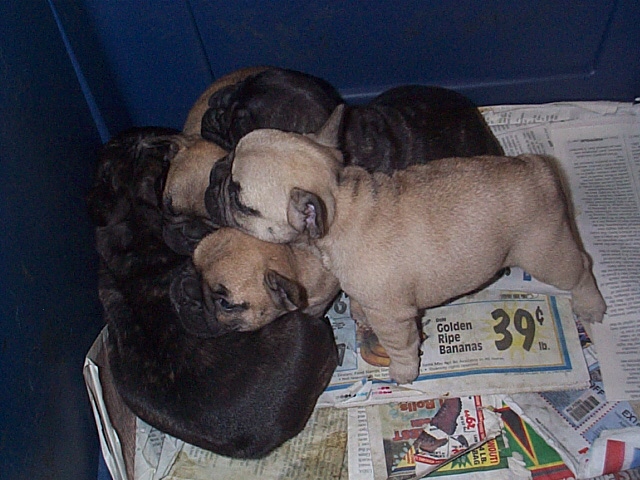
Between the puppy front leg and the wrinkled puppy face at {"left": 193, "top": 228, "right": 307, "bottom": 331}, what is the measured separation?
336mm

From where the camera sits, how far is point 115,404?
3.10 metres

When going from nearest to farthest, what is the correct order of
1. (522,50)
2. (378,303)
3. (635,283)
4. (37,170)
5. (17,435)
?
(17,435)
(378,303)
(37,170)
(635,283)
(522,50)

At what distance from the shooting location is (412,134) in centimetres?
312

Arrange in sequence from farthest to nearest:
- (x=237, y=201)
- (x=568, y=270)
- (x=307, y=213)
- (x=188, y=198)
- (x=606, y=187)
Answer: (x=606, y=187) → (x=188, y=198) → (x=568, y=270) → (x=237, y=201) → (x=307, y=213)

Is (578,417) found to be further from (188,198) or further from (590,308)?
(188,198)

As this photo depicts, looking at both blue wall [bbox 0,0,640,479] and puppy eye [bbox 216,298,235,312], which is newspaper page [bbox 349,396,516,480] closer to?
puppy eye [bbox 216,298,235,312]

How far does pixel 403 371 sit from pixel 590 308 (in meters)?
0.88

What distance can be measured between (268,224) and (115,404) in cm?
127

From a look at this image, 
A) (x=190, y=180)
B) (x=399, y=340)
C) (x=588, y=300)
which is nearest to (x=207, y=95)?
(x=190, y=180)

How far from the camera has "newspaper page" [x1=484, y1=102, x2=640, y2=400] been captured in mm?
3145

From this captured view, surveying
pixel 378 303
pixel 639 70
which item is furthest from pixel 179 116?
pixel 639 70

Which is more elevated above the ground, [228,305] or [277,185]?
[277,185]

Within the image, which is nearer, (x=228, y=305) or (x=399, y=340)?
(x=228, y=305)

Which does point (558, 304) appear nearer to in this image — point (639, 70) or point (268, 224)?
point (639, 70)
